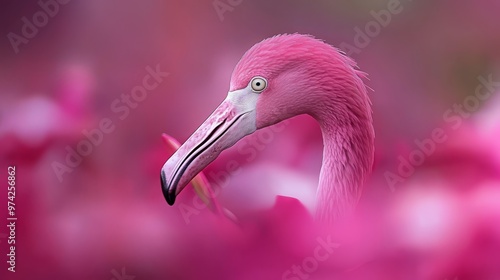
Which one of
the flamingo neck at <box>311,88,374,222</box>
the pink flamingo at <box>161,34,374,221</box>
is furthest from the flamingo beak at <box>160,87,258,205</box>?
the flamingo neck at <box>311,88,374,222</box>

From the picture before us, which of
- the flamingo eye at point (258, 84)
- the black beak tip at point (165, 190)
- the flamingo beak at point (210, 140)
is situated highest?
the flamingo eye at point (258, 84)

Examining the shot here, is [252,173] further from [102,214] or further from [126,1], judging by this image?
[126,1]

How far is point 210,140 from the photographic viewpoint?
1.20 meters

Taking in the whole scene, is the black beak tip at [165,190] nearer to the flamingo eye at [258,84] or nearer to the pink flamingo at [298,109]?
the pink flamingo at [298,109]

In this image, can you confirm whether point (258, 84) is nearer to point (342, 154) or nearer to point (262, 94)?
point (262, 94)

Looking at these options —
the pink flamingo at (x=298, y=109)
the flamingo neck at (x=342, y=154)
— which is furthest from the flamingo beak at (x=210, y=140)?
the flamingo neck at (x=342, y=154)

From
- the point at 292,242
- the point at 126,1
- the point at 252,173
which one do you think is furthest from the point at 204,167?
the point at 126,1

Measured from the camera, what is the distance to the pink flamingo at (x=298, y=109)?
3.92 ft

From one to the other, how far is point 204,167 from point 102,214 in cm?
26

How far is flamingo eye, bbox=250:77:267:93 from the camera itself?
1.19 meters

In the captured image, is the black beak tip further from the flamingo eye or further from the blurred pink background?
the flamingo eye

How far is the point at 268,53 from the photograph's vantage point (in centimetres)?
120

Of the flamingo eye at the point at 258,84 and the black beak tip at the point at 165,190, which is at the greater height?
the flamingo eye at the point at 258,84

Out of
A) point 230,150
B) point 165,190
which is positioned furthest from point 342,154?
point 165,190
